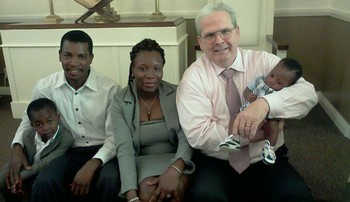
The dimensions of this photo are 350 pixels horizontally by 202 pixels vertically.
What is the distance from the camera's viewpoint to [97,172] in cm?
148

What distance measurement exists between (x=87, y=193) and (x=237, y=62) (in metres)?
0.87

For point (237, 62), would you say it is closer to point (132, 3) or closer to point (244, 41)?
point (244, 41)

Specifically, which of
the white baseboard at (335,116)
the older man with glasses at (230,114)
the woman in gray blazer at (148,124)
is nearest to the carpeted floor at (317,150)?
the white baseboard at (335,116)

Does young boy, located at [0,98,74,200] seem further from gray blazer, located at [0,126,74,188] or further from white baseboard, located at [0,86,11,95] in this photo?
white baseboard, located at [0,86,11,95]

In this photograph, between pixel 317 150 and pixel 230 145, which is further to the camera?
pixel 317 150

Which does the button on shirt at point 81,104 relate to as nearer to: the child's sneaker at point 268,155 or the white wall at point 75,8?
A: the child's sneaker at point 268,155

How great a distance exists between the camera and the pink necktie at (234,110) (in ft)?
4.65

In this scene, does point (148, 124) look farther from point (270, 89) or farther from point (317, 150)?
point (317, 150)

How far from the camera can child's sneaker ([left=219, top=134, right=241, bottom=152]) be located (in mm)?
1336

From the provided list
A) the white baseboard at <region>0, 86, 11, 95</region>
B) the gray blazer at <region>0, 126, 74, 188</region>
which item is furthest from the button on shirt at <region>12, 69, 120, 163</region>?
the white baseboard at <region>0, 86, 11, 95</region>

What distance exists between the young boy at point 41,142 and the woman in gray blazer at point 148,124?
292mm

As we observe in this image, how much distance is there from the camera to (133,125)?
1.53 m

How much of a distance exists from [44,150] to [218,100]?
84 cm

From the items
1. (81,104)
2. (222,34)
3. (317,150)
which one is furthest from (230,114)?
(317,150)
